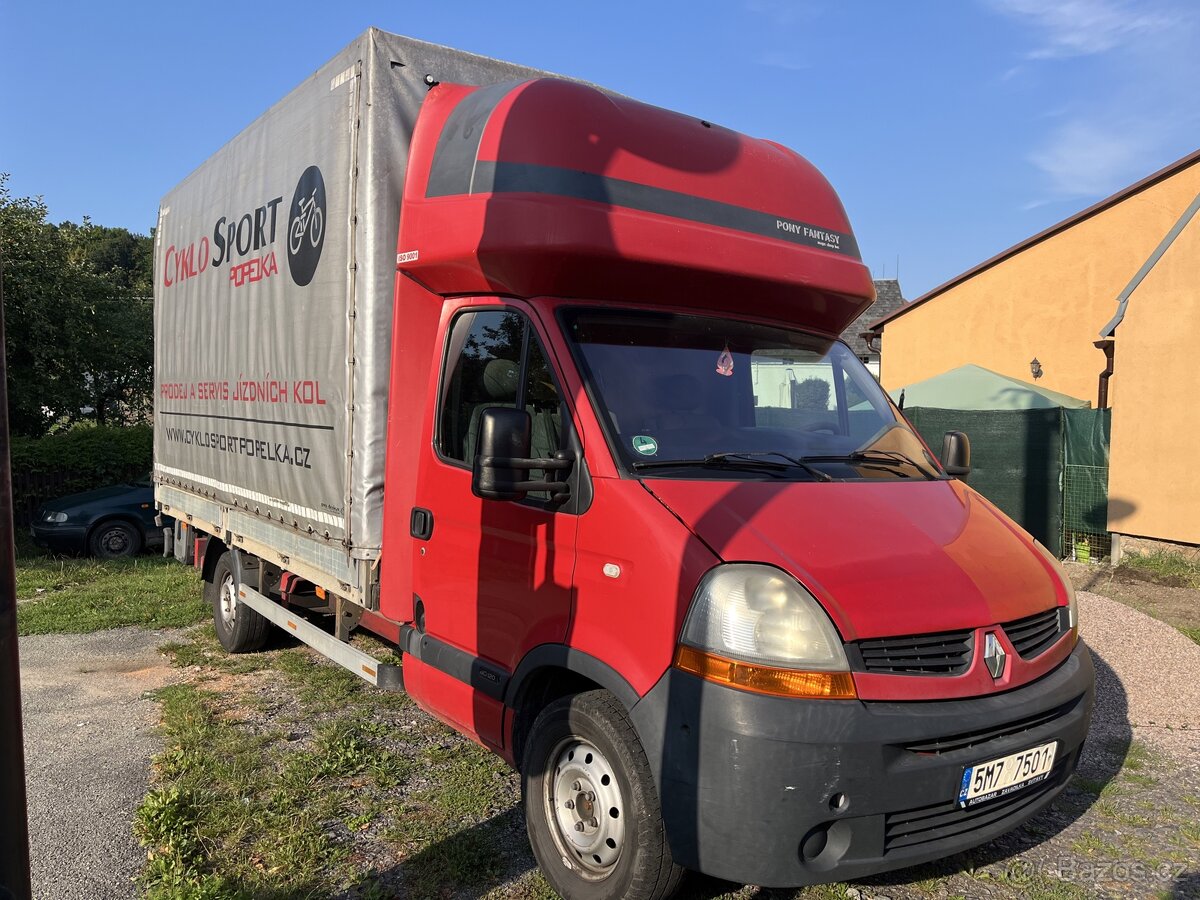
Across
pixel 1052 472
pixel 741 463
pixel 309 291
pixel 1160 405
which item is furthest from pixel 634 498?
pixel 1052 472

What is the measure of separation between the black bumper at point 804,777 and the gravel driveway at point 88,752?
233 cm

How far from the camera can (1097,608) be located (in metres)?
8.23

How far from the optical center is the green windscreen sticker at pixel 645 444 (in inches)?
126

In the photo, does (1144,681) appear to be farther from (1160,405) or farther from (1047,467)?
(1047,467)

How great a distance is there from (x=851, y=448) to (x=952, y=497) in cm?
45

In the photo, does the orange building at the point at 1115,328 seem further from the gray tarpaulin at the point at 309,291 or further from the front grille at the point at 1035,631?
the gray tarpaulin at the point at 309,291

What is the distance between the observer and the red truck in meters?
2.67

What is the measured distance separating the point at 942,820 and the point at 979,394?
13118 millimetres

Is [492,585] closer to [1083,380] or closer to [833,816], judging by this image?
[833,816]

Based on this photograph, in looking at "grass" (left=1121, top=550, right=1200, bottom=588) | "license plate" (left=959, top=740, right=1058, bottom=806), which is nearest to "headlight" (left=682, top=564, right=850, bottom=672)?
"license plate" (left=959, top=740, right=1058, bottom=806)

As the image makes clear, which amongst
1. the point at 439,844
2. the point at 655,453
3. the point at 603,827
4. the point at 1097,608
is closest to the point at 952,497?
the point at 655,453

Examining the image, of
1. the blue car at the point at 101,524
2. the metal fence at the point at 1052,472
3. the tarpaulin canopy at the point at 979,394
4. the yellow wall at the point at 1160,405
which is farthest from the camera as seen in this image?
the tarpaulin canopy at the point at 979,394

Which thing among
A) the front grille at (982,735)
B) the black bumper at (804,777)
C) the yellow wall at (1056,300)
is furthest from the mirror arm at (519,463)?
the yellow wall at (1056,300)

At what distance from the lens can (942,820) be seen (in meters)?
2.79
